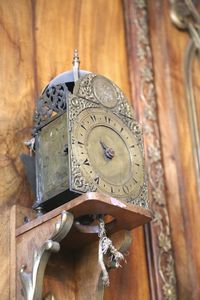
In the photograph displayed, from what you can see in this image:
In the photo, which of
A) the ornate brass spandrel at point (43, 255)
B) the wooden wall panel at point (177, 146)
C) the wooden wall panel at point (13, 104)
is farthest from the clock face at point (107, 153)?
the wooden wall panel at point (177, 146)

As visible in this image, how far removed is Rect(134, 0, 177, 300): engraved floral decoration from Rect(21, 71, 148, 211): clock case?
290 millimetres

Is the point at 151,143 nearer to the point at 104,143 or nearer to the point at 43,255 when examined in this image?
the point at 104,143

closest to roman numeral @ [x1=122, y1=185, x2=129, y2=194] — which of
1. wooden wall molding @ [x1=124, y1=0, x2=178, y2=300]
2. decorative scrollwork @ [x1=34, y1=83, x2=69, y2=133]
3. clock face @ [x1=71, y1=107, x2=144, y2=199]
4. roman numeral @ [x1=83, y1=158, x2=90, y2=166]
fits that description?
clock face @ [x1=71, y1=107, x2=144, y2=199]

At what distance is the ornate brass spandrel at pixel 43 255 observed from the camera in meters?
1.53

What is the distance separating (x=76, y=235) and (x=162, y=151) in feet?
1.77

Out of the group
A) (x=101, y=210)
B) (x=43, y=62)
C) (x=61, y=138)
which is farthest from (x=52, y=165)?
(x=43, y=62)

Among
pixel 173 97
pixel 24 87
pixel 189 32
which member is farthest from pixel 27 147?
pixel 189 32

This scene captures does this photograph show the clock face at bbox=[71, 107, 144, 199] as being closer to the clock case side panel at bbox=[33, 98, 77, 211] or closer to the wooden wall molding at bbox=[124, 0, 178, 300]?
the clock case side panel at bbox=[33, 98, 77, 211]

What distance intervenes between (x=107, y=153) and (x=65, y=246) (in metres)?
0.24

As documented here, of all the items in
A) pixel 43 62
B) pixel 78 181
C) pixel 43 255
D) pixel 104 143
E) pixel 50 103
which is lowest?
pixel 43 255

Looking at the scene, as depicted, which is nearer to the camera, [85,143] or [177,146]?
[85,143]

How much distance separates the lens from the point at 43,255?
1537 millimetres

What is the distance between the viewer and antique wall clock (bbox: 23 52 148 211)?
159 cm

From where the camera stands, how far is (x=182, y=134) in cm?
214
